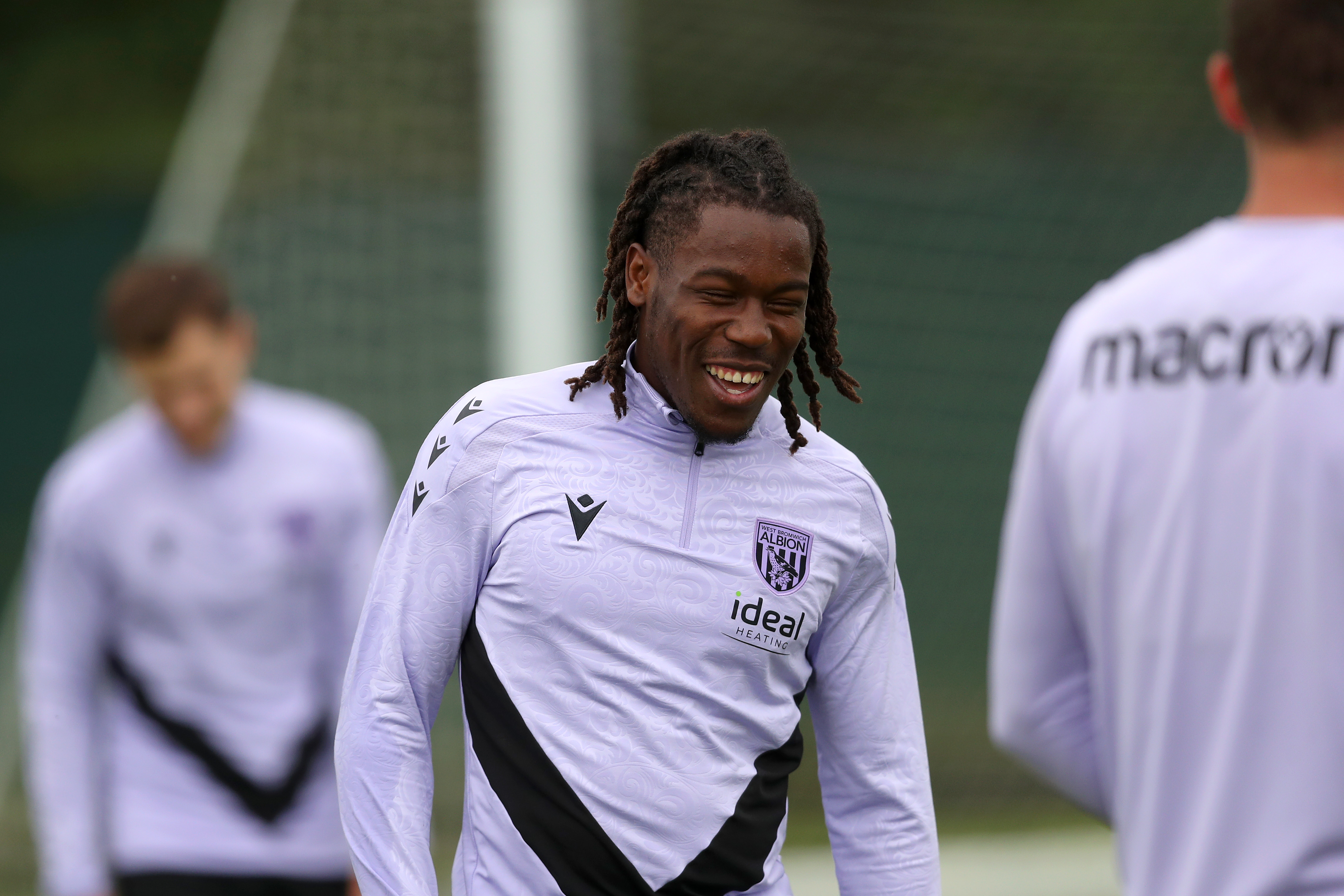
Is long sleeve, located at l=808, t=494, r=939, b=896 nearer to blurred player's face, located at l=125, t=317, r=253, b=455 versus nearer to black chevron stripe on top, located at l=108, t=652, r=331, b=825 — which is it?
black chevron stripe on top, located at l=108, t=652, r=331, b=825

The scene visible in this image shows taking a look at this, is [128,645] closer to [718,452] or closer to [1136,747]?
[718,452]

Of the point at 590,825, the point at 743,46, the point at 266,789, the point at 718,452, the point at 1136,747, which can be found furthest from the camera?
the point at 743,46

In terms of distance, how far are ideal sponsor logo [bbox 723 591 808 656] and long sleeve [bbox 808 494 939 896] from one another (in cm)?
12

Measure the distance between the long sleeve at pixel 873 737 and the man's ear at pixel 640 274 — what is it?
53cm

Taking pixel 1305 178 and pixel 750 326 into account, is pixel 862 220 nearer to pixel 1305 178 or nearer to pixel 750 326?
pixel 750 326

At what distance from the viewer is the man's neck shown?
232cm

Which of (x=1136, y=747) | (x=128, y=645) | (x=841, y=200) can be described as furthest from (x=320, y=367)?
(x=1136, y=747)

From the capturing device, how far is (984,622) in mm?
9602

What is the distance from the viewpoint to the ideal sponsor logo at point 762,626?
2.74 m

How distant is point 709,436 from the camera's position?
2799 millimetres

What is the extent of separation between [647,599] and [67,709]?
2616 mm

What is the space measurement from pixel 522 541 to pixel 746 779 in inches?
20.2

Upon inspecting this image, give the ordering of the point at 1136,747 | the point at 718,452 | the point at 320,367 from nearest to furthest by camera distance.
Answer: the point at 1136,747 < the point at 718,452 < the point at 320,367

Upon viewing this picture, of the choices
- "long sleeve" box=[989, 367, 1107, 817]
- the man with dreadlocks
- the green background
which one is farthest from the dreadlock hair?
the green background
